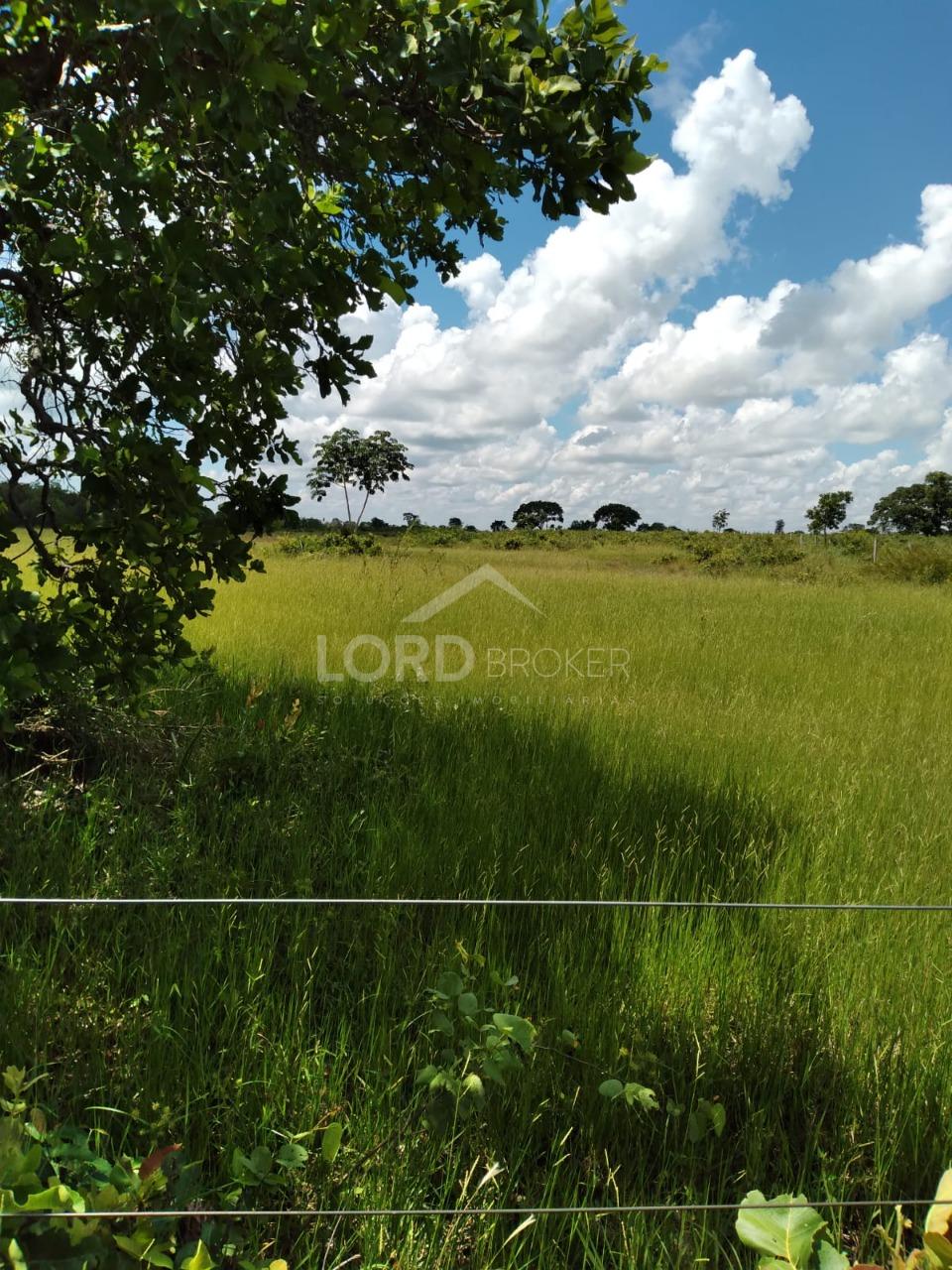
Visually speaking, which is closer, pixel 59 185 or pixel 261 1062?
pixel 261 1062

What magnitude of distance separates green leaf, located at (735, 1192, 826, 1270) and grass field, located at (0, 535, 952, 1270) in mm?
233

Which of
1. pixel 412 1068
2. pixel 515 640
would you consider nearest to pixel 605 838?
pixel 412 1068

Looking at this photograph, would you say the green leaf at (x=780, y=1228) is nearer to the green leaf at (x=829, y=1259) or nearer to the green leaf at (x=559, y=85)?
the green leaf at (x=829, y=1259)

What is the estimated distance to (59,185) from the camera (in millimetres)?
2379

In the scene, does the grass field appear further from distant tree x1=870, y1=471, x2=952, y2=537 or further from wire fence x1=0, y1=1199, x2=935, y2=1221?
distant tree x1=870, y1=471, x2=952, y2=537

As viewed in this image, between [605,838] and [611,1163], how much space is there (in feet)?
Result: 4.99

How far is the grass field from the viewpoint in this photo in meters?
1.66

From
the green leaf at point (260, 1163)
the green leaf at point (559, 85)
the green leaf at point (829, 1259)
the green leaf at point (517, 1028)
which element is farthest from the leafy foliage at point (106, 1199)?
the green leaf at point (559, 85)

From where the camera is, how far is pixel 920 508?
73.2 m

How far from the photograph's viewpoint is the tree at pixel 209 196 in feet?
6.31

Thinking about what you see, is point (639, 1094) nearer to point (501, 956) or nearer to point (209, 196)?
point (501, 956)

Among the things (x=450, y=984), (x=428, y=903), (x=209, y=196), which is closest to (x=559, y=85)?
(x=209, y=196)

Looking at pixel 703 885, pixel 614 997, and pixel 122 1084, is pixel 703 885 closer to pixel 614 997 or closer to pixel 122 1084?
pixel 614 997

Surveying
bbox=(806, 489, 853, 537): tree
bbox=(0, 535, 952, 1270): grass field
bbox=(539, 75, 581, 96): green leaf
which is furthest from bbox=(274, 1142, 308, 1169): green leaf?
bbox=(806, 489, 853, 537): tree
